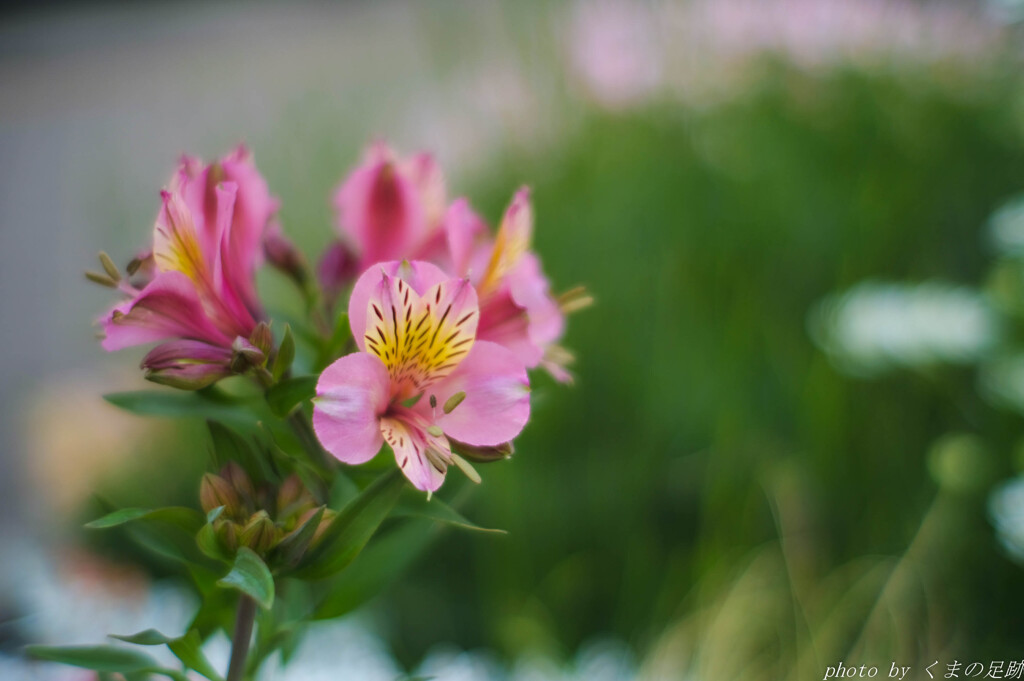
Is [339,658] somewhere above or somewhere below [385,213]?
below

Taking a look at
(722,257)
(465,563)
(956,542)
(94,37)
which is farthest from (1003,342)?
(94,37)

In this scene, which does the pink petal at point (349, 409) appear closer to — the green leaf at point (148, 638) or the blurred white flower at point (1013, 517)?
the green leaf at point (148, 638)

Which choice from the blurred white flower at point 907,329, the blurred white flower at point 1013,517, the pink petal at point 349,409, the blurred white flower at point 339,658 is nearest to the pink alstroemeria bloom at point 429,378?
the pink petal at point 349,409

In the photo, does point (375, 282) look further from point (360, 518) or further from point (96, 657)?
point (96, 657)

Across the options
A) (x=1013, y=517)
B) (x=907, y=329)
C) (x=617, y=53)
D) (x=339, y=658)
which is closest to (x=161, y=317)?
(x=339, y=658)

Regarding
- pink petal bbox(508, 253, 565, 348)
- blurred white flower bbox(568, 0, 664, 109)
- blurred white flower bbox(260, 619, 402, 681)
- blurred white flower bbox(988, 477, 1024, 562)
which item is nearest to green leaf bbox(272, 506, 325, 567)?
pink petal bbox(508, 253, 565, 348)

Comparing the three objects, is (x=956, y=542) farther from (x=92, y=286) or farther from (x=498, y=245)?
(x=92, y=286)

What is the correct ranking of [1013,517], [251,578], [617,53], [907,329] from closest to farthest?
[251,578] < [1013,517] < [907,329] < [617,53]

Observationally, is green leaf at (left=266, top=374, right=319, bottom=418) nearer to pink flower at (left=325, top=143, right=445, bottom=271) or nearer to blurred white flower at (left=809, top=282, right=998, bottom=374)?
pink flower at (left=325, top=143, right=445, bottom=271)
